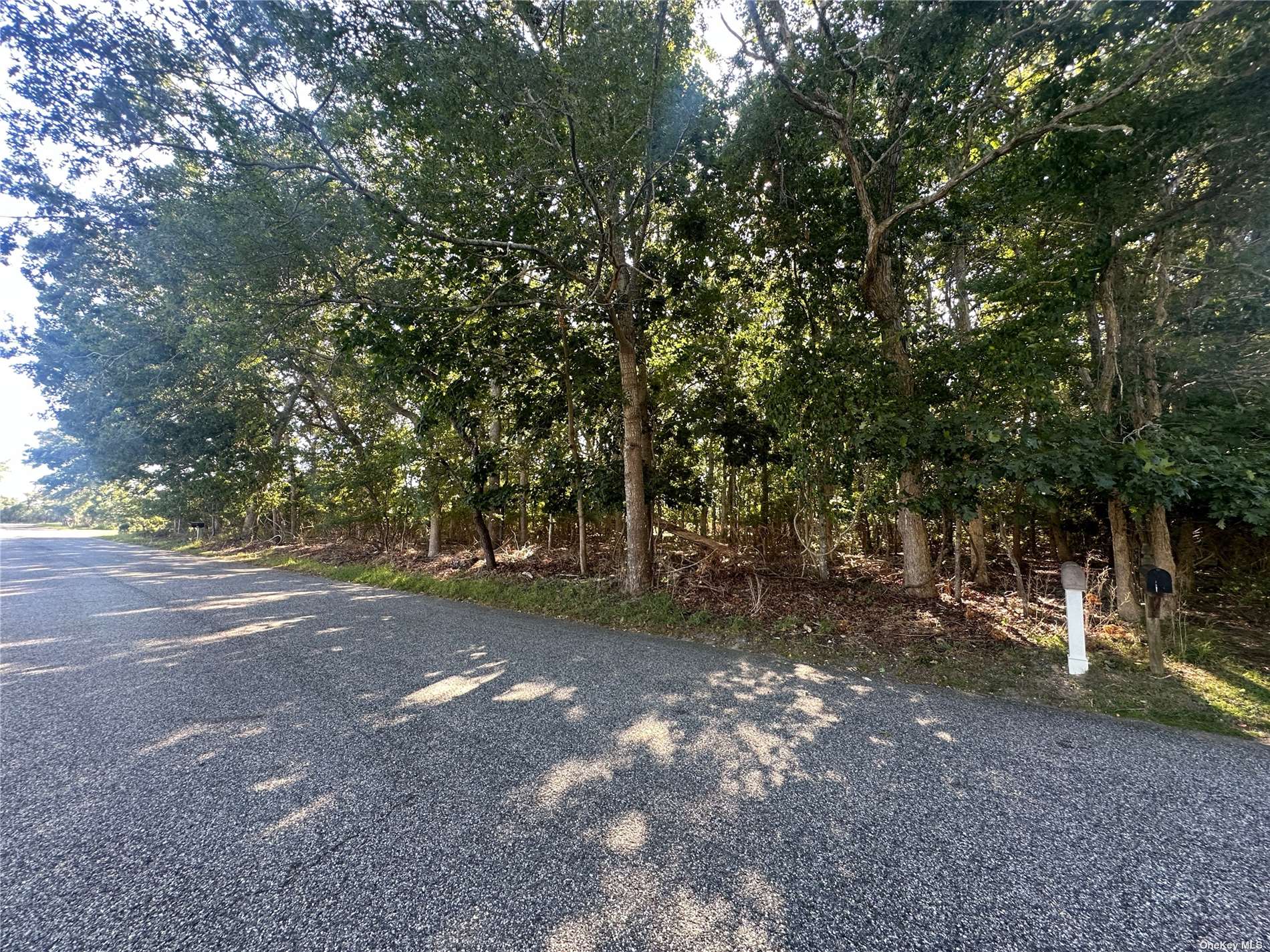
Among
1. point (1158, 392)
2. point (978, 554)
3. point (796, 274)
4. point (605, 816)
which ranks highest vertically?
point (796, 274)

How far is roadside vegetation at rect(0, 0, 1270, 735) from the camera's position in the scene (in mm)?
4004

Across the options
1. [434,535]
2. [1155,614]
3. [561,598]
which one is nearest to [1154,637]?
[1155,614]

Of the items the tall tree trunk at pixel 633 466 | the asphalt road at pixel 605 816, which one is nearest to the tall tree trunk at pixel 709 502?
the tall tree trunk at pixel 633 466

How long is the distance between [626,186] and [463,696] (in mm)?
5511

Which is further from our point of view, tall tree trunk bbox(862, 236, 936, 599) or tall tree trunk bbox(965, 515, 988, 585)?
tall tree trunk bbox(965, 515, 988, 585)

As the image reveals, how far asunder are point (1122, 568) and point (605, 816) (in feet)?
18.7

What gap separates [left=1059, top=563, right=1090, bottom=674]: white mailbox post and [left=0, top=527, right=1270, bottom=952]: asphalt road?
629 mm

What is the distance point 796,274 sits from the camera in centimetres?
636

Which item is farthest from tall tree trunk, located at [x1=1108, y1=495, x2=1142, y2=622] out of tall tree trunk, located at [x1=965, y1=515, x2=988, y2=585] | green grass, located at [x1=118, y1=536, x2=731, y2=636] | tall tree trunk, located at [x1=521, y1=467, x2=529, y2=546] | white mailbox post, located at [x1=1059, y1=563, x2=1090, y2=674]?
tall tree trunk, located at [x1=521, y1=467, x2=529, y2=546]

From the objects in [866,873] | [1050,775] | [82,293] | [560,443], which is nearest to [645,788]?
[866,873]

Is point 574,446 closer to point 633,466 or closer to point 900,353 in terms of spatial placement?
point 633,466

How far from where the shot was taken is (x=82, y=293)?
369 inches

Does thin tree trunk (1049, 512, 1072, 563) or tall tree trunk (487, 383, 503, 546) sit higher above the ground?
tall tree trunk (487, 383, 503, 546)

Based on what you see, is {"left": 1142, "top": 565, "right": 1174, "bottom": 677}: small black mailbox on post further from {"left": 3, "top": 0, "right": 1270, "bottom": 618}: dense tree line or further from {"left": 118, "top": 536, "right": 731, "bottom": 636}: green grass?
{"left": 118, "top": 536, "right": 731, "bottom": 636}: green grass
